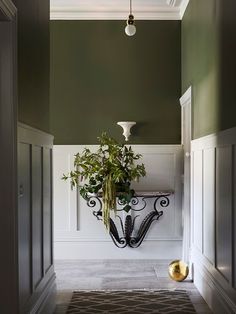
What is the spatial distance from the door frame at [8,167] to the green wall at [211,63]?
4.58ft

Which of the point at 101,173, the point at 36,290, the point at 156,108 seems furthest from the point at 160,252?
the point at 36,290

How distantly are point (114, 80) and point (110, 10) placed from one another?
83 cm

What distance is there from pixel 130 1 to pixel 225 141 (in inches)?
Result: 106

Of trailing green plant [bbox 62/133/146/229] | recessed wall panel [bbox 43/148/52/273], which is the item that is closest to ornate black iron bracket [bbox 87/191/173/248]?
trailing green plant [bbox 62/133/146/229]

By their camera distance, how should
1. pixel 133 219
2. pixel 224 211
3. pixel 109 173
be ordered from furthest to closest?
pixel 133 219
pixel 109 173
pixel 224 211

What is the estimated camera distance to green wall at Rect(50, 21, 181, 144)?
535cm

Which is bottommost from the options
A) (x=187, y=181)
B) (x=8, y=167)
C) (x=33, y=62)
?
(x=187, y=181)

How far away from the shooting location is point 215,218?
3.36 m

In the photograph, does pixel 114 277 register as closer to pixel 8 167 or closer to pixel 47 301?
pixel 47 301

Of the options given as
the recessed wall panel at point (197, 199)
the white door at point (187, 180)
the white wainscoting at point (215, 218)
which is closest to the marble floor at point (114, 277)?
the white wainscoting at point (215, 218)

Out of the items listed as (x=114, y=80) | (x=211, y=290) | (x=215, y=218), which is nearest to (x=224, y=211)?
(x=215, y=218)

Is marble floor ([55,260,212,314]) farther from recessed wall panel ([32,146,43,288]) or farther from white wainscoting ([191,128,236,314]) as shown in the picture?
recessed wall panel ([32,146,43,288])

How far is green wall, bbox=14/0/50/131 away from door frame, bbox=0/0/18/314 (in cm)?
17

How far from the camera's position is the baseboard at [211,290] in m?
2.98
